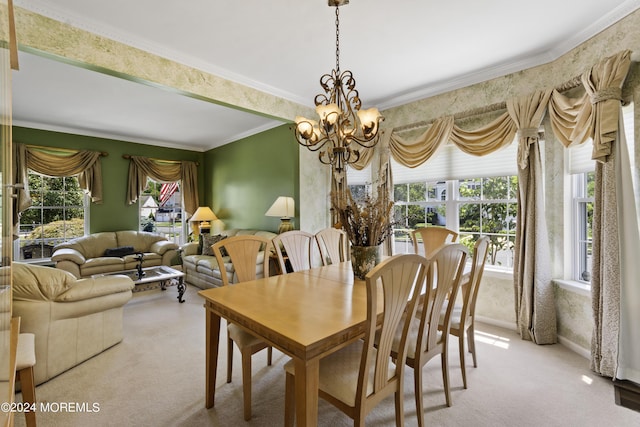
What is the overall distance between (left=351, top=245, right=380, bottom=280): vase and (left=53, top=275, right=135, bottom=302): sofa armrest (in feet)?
7.18

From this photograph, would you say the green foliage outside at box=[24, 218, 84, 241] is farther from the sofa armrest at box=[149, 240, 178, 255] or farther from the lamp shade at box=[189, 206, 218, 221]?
the lamp shade at box=[189, 206, 218, 221]

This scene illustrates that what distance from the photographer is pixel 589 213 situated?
104 inches

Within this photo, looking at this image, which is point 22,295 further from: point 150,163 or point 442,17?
point 150,163

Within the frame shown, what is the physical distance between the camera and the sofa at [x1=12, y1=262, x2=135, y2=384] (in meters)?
2.13

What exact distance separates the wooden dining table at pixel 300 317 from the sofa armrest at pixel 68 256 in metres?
4.10

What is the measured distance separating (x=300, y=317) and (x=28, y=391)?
4.94 feet

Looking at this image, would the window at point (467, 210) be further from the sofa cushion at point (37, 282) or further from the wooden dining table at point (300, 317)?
the sofa cushion at point (37, 282)

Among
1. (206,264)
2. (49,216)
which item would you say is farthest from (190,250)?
(49,216)

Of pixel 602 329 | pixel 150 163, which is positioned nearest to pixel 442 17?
pixel 602 329

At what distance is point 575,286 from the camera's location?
259cm

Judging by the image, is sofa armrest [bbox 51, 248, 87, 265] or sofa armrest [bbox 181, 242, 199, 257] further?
sofa armrest [bbox 181, 242, 199, 257]

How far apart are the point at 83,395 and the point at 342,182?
133 inches

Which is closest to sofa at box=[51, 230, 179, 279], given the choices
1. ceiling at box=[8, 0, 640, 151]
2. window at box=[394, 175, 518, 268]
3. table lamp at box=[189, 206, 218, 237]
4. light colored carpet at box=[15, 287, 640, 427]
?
table lamp at box=[189, 206, 218, 237]

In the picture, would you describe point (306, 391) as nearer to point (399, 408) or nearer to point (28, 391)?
point (399, 408)
